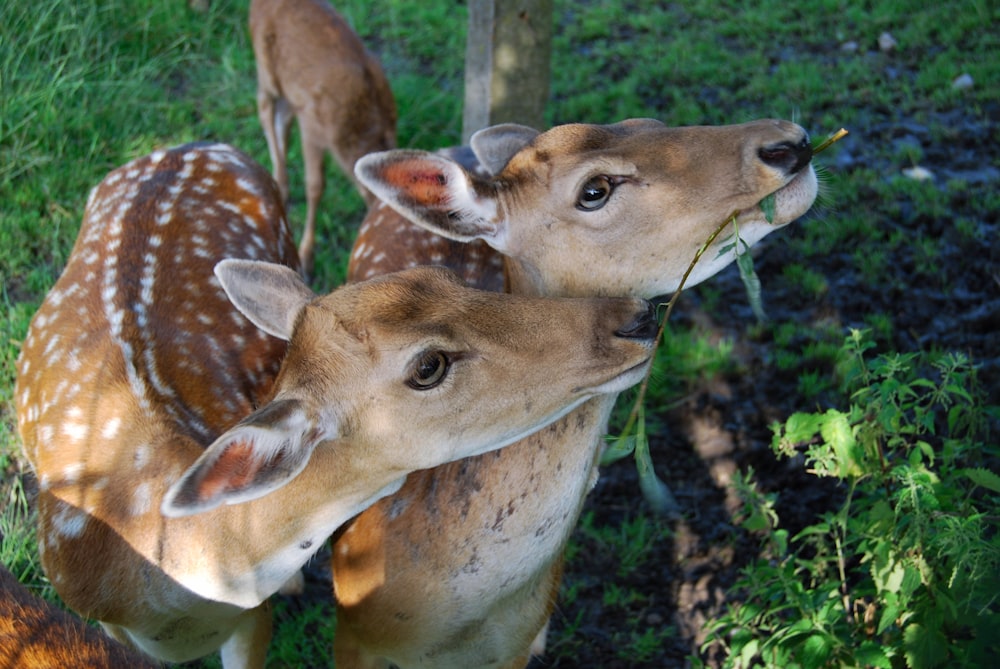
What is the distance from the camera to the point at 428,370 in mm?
2148

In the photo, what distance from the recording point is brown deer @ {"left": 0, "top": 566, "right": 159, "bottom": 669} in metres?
2.11

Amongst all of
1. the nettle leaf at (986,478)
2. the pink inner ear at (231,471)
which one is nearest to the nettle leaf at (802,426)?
the nettle leaf at (986,478)

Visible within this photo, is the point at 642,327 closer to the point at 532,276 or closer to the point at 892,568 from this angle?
the point at 532,276

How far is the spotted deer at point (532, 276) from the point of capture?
2.36m

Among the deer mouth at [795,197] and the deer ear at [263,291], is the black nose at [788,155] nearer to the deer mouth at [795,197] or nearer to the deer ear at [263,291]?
the deer mouth at [795,197]

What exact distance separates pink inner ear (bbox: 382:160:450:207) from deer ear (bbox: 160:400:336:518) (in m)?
0.74

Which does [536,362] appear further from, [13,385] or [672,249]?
[13,385]

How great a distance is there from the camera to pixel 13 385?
160 inches

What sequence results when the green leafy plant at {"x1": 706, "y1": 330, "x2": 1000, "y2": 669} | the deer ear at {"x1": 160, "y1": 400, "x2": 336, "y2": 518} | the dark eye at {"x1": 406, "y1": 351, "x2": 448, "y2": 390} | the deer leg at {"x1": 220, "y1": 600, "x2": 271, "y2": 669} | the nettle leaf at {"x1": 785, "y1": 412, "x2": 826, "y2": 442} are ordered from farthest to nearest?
1. the deer leg at {"x1": 220, "y1": 600, "x2": 271, "y2": 669}
2. the nettle leaf at {"x1": 785, "y1": 412, "x2": 826, "y2": 442}
3. the green leafy plant at {"x1": 706, "y1": 330, "x2": 1000, "y2": 669}
4. the dark eye at {"x1": 406, "y1": 351, "x2": 448, "y2": 390}
5. the deer ear at {"x1": 160, "y1": 400, "x2": 336, "y2": 518}

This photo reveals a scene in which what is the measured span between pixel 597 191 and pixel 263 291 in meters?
0.91

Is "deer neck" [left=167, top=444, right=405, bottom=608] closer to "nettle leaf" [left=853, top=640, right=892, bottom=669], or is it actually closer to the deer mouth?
the deer mouth

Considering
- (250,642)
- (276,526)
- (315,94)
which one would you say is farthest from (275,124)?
(276,526)

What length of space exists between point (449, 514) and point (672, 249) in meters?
0.87

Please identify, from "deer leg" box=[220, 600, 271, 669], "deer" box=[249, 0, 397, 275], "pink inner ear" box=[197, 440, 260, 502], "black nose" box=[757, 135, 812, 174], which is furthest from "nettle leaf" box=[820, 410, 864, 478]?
"deer" box=[249, 0, 397, 275]
